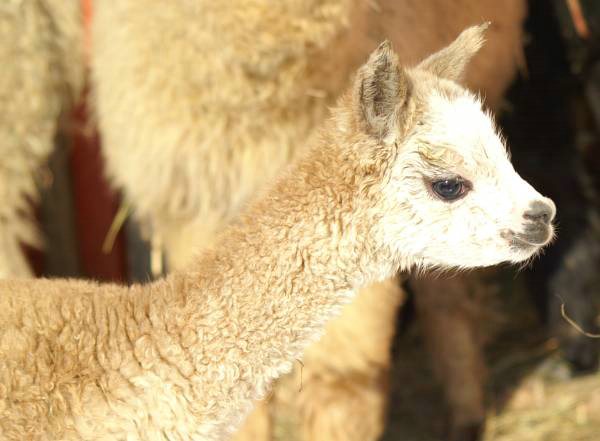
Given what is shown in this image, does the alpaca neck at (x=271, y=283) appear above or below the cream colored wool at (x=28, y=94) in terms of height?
above

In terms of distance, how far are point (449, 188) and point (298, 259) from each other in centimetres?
31

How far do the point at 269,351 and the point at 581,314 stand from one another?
74.6 inches

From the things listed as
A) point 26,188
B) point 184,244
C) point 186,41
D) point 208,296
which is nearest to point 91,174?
point 26,188

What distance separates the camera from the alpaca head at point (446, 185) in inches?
72.4

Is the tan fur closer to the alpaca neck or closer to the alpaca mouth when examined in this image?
the alpaca neck

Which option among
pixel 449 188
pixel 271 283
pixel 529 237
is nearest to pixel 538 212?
pixel 529 237

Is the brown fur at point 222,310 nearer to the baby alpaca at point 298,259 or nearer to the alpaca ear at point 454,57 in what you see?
the baby alpaca at point 298,259

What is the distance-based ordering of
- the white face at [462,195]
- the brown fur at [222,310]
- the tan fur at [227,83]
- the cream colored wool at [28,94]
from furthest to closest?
1. the cream colored wool at [28,94]
2. the tan fur at [227,83]
3. the white face at [462,195]
4. the brown fur at [222,310]

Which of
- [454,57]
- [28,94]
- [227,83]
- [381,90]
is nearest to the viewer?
[381,90]

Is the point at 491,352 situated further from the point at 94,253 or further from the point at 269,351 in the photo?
Result: the point at 269,351

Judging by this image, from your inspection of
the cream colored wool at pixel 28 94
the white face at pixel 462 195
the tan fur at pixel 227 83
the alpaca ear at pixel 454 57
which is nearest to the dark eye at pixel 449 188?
the white face at pixel 462 195

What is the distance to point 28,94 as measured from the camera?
2.89 m

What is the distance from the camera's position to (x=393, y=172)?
1.87m

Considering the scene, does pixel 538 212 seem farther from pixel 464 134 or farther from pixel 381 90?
pixel 381 90
